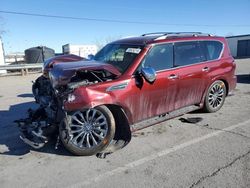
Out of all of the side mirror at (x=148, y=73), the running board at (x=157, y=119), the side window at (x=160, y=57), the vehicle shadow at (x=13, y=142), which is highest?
the side window at (x=160, y=57)

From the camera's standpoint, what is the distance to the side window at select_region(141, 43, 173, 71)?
499 centimetres

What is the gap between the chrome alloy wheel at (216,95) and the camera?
6.37 metres

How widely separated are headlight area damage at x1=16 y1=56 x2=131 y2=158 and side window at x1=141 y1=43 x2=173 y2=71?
734 mm

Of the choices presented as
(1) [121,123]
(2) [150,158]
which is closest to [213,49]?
(1) [121,123]

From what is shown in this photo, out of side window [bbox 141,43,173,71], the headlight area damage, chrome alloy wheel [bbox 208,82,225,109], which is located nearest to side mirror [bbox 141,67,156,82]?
side window [bbox 141,43,173,71]

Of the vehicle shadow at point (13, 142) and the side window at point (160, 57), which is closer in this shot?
the vehicle shadow at point (13, 142)

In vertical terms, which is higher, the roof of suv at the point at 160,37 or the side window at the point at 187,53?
the roof of suv at the point at 160,37

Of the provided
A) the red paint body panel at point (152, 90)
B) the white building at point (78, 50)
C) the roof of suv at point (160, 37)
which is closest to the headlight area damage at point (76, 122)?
the red paint body panel at point (152, 90)

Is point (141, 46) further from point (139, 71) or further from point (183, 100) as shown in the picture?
point (183, 100)

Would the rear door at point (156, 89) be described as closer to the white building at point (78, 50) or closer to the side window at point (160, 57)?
the side window at point (160, 57)

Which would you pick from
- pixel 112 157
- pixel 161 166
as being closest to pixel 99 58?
pixel 112 157

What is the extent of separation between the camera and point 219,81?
255 inches

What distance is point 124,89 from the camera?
454 cm

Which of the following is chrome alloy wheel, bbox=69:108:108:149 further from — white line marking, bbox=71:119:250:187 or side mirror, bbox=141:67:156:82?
side mirror, bbox=141:67:156:82
